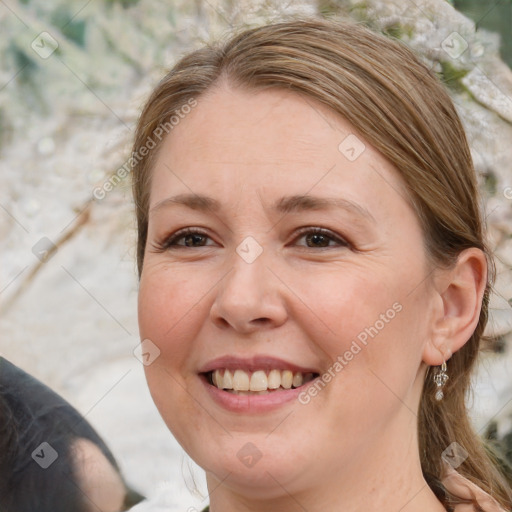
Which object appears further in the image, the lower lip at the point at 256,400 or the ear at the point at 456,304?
the ear at the point at 456,304

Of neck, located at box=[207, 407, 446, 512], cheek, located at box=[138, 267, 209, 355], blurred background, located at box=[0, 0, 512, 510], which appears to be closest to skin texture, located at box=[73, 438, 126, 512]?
blurred background, located at box=[0, 0, 512, 510]

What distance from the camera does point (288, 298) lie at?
1.22 m

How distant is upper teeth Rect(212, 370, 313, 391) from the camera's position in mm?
1250

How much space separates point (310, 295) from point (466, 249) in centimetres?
37

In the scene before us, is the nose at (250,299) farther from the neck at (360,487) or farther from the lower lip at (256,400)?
the neck at (360,487)

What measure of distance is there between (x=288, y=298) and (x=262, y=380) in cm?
13

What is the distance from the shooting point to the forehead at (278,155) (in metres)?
1.25

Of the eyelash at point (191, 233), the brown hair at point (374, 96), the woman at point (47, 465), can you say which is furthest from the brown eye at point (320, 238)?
the woman at point (47, 465)

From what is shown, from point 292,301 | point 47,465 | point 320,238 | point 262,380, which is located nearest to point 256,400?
point 262,380

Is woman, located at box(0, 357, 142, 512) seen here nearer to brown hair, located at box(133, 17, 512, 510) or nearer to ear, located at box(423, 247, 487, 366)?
brown hair, located at box(133, 17, 512, 510)

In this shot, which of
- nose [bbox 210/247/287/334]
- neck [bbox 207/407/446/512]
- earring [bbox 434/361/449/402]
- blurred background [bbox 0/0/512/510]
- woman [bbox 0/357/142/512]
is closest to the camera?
nose [bbox 210/247/287/334]

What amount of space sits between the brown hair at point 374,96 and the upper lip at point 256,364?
0.31 m

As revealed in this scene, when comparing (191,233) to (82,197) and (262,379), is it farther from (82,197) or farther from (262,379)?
(82,197)

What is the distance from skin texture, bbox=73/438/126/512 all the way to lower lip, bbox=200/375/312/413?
1.54 meters
